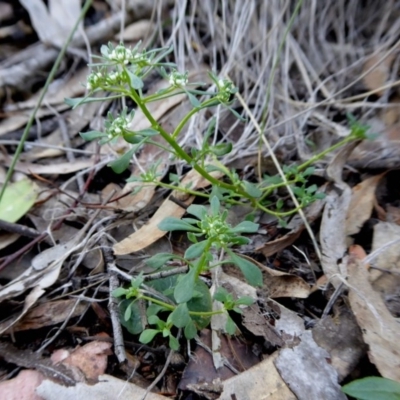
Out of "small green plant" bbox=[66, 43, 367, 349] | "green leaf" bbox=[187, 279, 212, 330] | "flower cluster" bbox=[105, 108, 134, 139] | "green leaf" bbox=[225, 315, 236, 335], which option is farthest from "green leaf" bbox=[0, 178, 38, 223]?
"green leaf" bbox=[225, 315, 236, 335]

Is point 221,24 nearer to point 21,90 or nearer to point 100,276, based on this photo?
point 21,90

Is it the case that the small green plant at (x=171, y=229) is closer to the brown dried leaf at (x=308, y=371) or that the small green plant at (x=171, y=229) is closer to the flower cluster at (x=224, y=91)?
the flower cluster at (x=224, y=91)

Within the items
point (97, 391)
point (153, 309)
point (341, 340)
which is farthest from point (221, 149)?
point (97, 391)

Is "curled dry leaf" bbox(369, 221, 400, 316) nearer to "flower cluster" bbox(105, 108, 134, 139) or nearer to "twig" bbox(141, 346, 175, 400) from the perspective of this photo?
"twig" bbox(141, 346, 175, 400)

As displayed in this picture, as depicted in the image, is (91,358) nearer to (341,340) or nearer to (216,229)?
(216,229)

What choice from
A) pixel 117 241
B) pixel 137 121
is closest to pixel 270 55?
pixel 137 121
